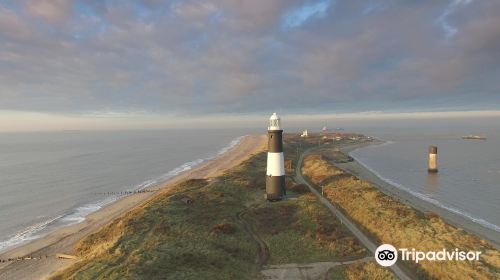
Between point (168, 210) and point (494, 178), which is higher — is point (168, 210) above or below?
above

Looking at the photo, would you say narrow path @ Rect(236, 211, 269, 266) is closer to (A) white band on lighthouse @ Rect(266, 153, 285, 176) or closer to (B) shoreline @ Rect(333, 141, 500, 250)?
(A) white band on lighthouse @ Rect(266, 153, 285, 176)

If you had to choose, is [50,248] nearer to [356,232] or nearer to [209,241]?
[209,241]

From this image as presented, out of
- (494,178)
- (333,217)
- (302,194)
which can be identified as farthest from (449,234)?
(494,178)

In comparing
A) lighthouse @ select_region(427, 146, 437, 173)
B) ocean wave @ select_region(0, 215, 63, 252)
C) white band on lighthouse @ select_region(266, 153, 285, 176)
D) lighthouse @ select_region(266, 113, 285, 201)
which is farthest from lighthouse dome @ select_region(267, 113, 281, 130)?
lighthouse @ select_region(427, 146, 437, 173)

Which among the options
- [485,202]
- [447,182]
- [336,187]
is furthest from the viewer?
[447,182]

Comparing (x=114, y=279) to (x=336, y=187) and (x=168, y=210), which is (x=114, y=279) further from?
(x=336, y=187)
